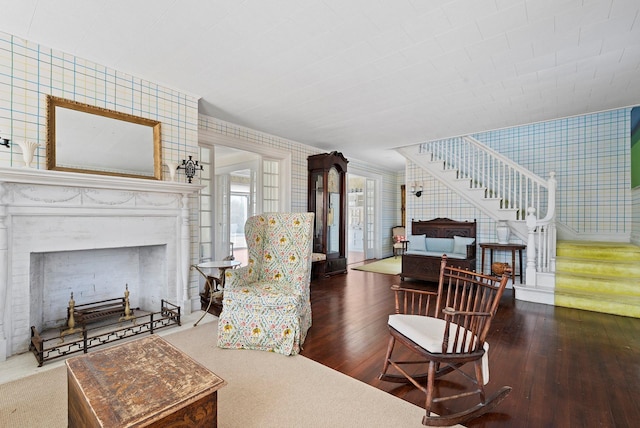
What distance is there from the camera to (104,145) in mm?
2844

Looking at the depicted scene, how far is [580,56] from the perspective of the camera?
2.62 m

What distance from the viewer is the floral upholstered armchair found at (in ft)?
8.16

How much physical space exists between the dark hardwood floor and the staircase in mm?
169

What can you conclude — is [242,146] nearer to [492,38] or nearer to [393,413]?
[492,38]

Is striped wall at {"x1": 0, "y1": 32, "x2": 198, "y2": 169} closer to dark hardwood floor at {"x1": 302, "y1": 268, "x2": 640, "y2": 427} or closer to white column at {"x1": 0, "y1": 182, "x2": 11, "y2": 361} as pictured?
white column at {"x1": 0, "y1": 182, "x2": 11, "y2": 361}

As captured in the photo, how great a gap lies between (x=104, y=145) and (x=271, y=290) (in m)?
2.17

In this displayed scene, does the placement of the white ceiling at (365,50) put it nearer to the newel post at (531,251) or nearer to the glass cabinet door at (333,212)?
the newel post at (531,251)

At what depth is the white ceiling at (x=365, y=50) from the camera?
6.78 feet

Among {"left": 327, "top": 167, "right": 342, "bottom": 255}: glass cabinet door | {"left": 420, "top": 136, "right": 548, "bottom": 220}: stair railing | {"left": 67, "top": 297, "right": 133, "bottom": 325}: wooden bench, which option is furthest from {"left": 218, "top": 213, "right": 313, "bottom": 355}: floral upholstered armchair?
{"left": 420, "top": 136, "right": 548, "bottom": 220}: stair railing

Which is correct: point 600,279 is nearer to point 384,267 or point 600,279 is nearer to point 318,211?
point 384,267

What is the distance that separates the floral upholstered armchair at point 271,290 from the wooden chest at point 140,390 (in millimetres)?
986

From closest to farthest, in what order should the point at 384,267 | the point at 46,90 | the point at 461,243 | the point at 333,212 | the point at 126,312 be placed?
the point at 46,90
the point at 126,312
the point at 461,243
the point at 333,212
the point at 384,267

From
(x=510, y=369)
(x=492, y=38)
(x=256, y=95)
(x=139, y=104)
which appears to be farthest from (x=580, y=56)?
(x=139, y=104)

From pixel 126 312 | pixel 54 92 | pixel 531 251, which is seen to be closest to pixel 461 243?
pixel 531 251
